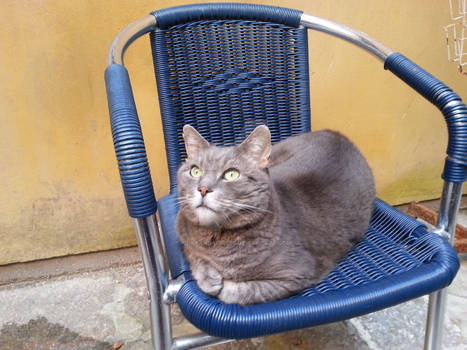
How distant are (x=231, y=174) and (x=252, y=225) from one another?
15 centimetres

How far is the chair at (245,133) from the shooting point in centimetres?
83

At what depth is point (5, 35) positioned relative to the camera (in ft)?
4.92

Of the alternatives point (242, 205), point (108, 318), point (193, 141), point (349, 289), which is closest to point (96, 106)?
point (193, 141)

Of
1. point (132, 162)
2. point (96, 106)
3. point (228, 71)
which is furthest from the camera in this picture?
point (96, 106)

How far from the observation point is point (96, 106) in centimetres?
168

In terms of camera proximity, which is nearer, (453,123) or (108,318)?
(453,123)

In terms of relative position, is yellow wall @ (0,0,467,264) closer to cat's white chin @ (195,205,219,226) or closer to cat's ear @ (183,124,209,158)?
cat's ear @ (183,124,209,158)

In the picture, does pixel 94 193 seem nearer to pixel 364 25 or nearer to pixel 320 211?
pixel 320 211

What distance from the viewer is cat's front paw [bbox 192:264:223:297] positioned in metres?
0.91

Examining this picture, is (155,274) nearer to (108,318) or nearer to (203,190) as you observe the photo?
(203,190)

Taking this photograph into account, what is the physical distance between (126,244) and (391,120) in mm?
1753

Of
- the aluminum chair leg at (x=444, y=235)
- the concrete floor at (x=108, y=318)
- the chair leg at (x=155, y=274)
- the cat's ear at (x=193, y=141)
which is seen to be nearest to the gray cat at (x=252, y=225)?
the cat's ear at (x=193, y=141)

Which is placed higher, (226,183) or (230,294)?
(226,183)

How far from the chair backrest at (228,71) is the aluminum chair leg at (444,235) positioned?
645 millimetres
